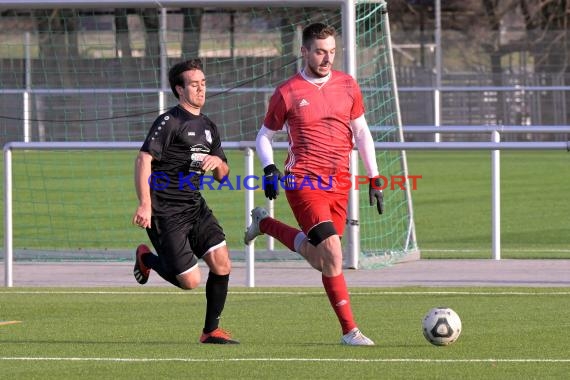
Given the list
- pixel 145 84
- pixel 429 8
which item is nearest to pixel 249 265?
pixel 145 84

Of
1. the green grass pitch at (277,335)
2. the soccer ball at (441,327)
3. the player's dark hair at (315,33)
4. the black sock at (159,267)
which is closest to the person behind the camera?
the green grass pitch at (277,335)

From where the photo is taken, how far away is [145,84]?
28.8 m

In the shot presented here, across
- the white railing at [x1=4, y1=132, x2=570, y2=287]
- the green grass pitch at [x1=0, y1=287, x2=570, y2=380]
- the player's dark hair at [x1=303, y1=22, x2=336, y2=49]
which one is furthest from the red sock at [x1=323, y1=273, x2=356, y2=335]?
the white railing at [x1=4, y1=132, x2=570, y2=287]

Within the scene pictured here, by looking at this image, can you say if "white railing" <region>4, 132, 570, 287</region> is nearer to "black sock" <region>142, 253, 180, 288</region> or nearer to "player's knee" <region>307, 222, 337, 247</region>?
"black sock" <region>142, 253, 180, 288</region>

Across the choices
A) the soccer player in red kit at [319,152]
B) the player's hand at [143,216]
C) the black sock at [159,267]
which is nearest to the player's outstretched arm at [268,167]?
the soccer player in red kit at [319,152]

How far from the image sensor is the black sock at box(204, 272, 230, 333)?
364 inches

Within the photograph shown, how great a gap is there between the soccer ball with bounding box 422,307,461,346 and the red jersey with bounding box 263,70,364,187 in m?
1.09

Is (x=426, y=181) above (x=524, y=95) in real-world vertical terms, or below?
below

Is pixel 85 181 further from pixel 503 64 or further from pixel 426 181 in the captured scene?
pixel 503 64

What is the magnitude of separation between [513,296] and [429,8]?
32665 millimetres

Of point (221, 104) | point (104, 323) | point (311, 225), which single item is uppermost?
point (221, 104)

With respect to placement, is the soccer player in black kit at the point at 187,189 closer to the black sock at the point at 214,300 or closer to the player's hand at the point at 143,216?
the black sock at the point at 214,300

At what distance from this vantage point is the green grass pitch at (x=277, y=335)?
8086 mm

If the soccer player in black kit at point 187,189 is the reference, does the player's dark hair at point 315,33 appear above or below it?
above
